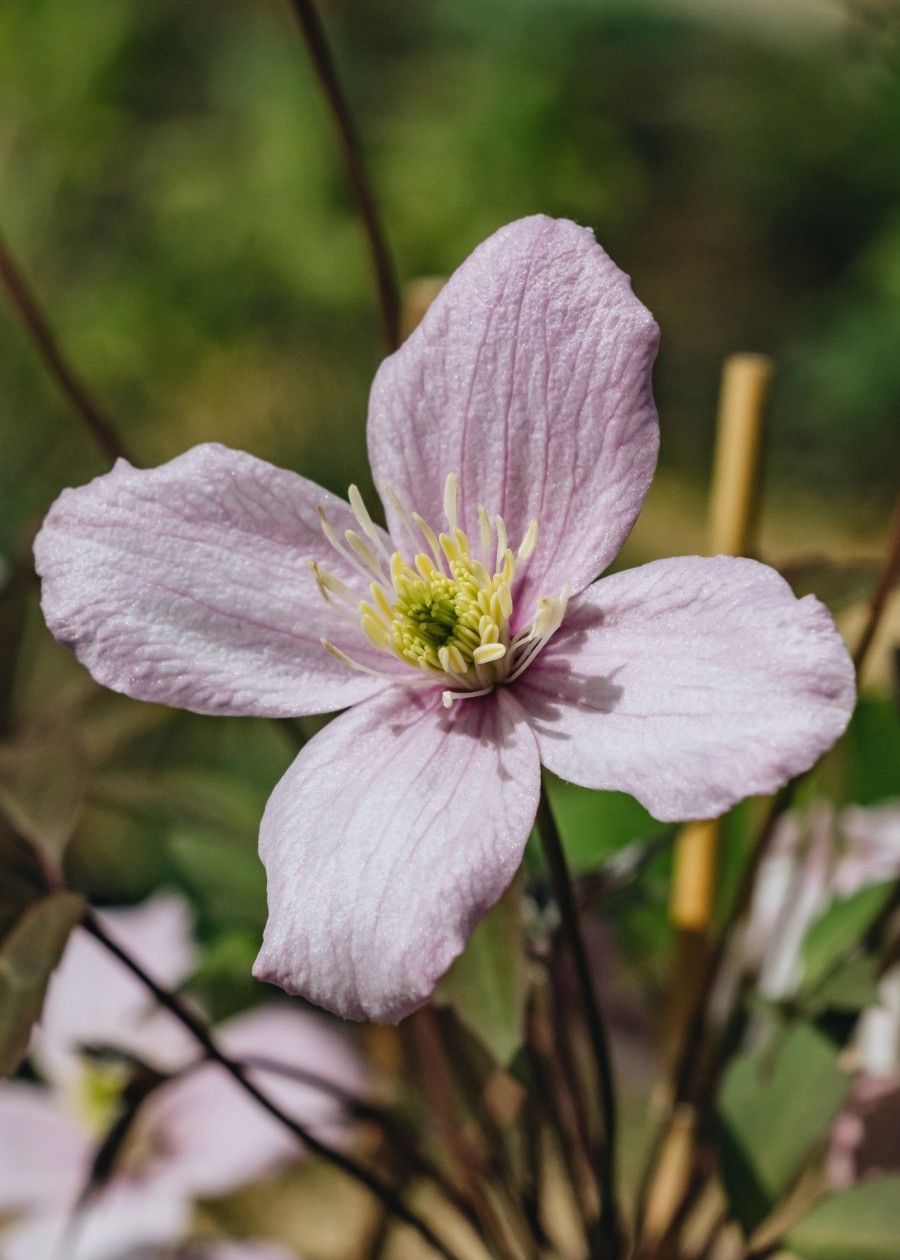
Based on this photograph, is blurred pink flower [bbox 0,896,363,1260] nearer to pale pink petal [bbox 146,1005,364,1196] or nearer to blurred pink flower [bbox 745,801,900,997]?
pale pink petal [bbox 146,1005,364,1196]

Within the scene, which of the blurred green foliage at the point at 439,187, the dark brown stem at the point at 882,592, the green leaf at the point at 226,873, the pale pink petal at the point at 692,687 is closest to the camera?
the pale pink petal at the point at 692,687

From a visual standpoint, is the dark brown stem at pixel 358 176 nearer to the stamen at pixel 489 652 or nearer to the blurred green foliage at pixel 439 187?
the stamen at pixel 489 652

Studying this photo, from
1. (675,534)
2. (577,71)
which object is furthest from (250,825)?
(577,71)

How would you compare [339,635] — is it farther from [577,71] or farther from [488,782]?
[577,71]

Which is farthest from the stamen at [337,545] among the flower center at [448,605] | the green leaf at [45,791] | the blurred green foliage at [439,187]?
the blurred green foliage at [439,187]

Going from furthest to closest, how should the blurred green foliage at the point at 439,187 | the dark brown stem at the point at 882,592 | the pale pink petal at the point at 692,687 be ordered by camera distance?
the blurred green foliage at the point at 439,187 < the dark brown stem at the point at 882,592 < the pale pink petal at the point at 692,687
